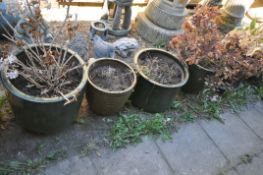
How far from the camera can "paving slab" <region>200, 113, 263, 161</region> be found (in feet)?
10.7

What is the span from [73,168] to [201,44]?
2.01 meters

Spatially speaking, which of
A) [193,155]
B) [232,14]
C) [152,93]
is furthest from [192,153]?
[232,14]

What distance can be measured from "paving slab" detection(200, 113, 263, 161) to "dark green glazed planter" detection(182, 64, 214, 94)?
0.45m

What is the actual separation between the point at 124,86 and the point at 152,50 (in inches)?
28.2

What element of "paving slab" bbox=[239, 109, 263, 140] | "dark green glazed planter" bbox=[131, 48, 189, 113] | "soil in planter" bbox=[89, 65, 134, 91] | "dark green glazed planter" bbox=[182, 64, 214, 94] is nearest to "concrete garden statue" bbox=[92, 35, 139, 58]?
"dark green glazed planter" bbox=[131, 48, 189, 113]

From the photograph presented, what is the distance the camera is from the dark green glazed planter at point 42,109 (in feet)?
7.35

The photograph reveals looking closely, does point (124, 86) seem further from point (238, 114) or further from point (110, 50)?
point (238, 114)

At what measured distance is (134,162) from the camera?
278cm

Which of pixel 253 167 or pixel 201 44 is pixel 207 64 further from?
pixel 253 167

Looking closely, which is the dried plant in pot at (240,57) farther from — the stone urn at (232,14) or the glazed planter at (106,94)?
the glazed planter at (106,94)

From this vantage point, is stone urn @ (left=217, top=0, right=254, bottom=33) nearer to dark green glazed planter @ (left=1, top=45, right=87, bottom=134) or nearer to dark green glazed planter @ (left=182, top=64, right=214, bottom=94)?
dark green glazed planter @ (left=182, top=64, right=214, bottom=94)

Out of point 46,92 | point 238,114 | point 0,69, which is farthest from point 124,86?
point 238,114

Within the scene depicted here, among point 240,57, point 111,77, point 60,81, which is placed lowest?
point 111,77

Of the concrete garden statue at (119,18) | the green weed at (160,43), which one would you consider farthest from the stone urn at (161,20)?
the concrete garden statue at (119,18)
